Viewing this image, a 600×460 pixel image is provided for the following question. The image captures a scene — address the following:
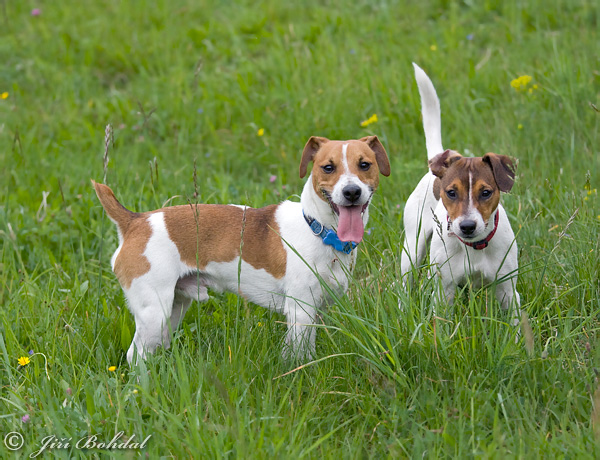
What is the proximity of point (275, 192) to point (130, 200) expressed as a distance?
119 centimetres

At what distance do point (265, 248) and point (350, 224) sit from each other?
24.7 inches

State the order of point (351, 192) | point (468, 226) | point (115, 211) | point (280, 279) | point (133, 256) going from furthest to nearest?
point (115, 211) < point (280, 279) < point (133, 256) < point (351, 192) < point (468, 226)

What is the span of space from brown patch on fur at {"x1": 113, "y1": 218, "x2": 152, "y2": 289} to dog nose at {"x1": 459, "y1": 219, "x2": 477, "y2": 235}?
181cm

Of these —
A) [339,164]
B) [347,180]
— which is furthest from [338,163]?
[347,180]

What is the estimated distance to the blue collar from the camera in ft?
13.1

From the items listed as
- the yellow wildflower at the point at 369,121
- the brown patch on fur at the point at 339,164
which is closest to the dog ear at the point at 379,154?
the brown patch on fur at the point at 339,164

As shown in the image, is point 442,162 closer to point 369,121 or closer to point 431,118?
point 431,118

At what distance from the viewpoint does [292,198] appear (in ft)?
19.2

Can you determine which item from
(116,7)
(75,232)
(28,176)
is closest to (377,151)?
(75,232)

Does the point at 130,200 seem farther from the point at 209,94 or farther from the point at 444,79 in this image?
the point at 444,79

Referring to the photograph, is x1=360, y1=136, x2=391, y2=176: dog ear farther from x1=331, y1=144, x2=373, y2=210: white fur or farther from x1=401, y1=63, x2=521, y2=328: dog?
x1=331, y1=144, x2=373, y2=210: white fur

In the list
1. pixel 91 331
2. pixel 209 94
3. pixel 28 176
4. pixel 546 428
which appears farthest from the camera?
pixel 209 94

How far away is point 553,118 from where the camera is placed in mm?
6035

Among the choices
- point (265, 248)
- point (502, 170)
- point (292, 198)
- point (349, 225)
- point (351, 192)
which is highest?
point (502, 170)
